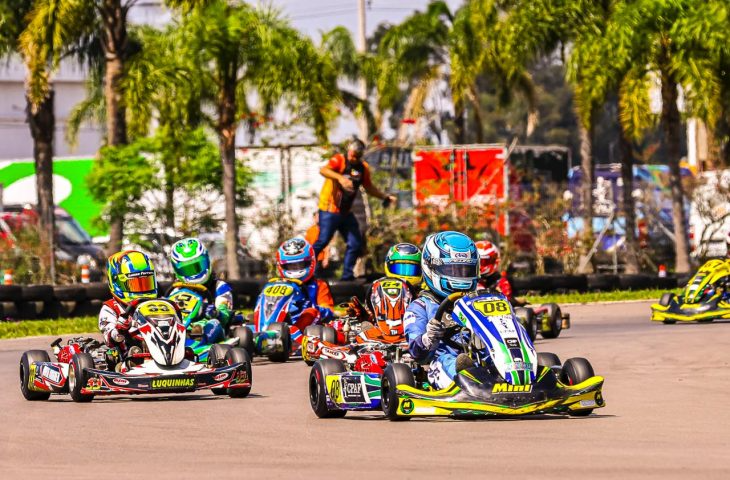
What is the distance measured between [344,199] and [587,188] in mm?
9324

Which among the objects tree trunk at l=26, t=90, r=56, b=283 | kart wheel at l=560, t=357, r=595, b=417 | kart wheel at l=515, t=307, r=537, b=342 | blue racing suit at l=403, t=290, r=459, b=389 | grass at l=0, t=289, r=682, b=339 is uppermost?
tree trunk at l=26, t=90, r=56, b=283

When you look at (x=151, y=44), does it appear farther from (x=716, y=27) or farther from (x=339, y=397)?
(x=339, y=397)

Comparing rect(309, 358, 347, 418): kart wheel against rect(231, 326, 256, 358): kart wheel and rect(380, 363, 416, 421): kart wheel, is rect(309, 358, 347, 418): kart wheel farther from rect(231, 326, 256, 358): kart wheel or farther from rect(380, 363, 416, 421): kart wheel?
rect(231, 326, 256, 358): kart wheel

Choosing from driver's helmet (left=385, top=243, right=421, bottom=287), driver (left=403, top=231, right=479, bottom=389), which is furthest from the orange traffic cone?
driver (left=403, top=231, right=479, bottom=389)

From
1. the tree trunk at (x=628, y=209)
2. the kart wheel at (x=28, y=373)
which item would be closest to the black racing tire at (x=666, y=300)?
the tree trunk at (x=628, y=209)

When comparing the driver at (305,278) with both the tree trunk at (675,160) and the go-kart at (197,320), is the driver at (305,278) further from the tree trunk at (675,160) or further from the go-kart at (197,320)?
the tree trunk at (675,160)

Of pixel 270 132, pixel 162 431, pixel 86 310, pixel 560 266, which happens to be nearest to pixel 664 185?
pixel 560 266

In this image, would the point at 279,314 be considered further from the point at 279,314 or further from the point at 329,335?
the point at 329,335

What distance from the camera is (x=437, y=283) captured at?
959cm

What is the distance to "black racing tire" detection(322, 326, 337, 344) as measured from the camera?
1373 centimetres

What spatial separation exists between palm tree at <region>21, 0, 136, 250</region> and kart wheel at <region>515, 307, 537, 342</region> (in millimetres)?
10408

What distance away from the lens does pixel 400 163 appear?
88.4ft

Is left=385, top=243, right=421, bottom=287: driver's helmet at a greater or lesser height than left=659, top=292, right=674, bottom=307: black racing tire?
greater

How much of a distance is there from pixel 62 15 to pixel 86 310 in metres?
5.56
